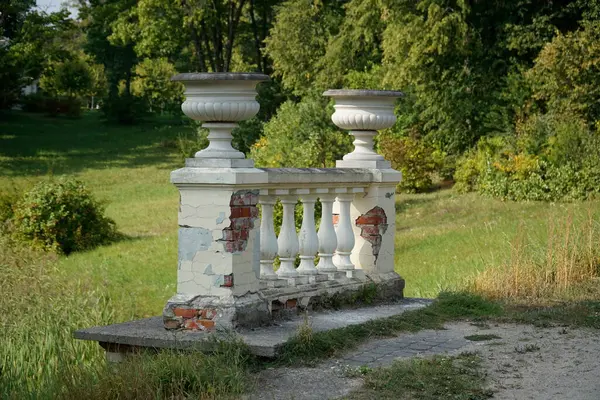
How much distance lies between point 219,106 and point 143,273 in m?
8.87

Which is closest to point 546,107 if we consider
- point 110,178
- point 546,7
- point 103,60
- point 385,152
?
point 546,7

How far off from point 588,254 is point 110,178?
2119 centimetres

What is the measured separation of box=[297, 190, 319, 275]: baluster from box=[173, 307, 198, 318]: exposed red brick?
3.97ft

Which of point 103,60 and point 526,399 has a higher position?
point 103,60

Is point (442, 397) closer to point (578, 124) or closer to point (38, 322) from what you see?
point (38, 322)

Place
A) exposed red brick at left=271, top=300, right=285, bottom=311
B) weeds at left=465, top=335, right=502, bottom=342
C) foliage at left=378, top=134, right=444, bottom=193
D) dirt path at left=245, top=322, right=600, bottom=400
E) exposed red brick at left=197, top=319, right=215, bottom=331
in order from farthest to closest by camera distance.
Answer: foliage at left=378, top=134, right=444, bottom=193 → exposed red brick at left=271, top=300, right=285, bottom=311 → weeds at left=465, top=335, right=502, bottom=342 → exposed red brick at left=197, top=319, right=215, bottom=331 → dirt path at left=245, top=322, right=600, bottom=400

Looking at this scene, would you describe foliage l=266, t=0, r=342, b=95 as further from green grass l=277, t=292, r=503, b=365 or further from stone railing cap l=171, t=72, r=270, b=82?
stone railing cap l=171, t=72, r=270, b=82

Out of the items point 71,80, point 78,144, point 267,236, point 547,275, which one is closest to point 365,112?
point 267,236

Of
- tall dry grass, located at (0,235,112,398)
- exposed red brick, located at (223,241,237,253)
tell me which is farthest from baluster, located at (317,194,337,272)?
tall dry grass, located at (0,235,112,398)

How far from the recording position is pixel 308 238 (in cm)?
710

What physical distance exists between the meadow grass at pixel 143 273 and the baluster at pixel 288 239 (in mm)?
781

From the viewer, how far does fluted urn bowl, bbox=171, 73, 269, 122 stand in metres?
6.17

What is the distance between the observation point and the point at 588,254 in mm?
9727

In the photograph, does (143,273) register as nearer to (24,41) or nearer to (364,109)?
(364,109)
